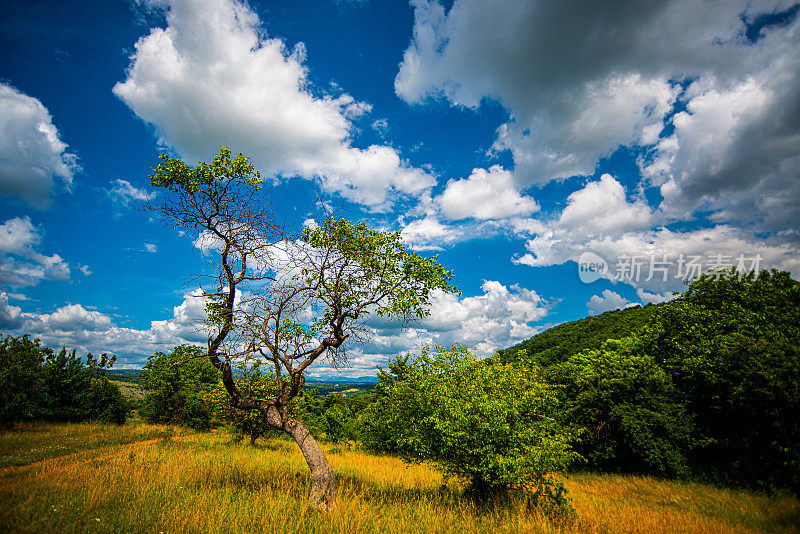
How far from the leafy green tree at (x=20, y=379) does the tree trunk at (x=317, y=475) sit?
24.4 metres

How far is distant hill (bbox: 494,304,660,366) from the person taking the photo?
174 ft

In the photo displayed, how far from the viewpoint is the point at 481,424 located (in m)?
Result: 8.71

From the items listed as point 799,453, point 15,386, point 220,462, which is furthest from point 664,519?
point 15,386

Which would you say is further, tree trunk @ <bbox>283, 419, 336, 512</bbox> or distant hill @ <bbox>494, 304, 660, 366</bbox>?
distant hill @ <bbox>494, 304, 660, 366</bbox>

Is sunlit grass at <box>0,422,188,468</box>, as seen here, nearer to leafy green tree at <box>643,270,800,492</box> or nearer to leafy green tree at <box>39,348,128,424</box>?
leafy green tree at <box>39,348,128,424</box>

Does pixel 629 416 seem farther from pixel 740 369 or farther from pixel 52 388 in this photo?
pixel 52 388

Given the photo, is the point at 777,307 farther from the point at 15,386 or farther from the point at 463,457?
the point at 15,386

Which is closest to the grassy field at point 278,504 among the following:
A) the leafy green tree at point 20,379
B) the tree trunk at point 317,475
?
the tree trunk at point 317,475

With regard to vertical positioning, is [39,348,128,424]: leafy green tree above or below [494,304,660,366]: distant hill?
below

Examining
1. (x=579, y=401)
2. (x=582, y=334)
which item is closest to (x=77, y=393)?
(x=579, y=401)

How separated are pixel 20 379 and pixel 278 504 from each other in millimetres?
26648

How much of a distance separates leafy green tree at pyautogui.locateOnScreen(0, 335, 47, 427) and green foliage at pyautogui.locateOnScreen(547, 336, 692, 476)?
34321 mm

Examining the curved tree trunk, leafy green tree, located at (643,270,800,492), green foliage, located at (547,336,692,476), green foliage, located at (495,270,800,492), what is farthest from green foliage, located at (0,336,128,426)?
leafy green tree, located at (643,270,800,492)

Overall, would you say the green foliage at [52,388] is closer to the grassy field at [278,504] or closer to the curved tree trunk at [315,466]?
the grassy field at [278,504]
